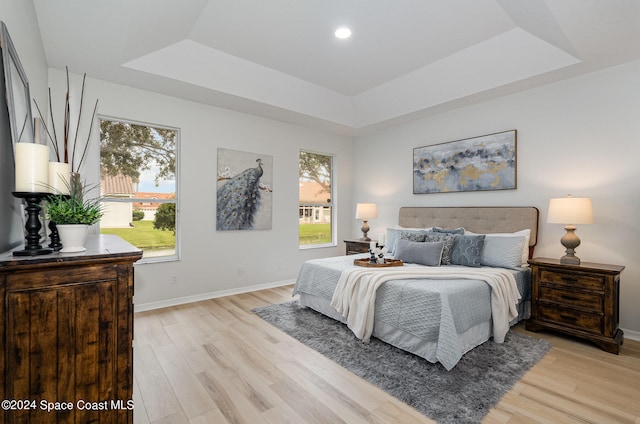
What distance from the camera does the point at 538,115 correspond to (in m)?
3.62

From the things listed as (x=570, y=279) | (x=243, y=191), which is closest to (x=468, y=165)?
(x=570, y=279)

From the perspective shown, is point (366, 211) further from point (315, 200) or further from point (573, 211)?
point (573, 211)

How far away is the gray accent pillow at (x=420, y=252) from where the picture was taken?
3.42m

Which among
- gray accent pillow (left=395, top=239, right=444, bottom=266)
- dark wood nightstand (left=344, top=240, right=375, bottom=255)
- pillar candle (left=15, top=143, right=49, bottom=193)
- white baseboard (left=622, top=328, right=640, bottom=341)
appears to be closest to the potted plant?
pillar candle (left=15, top=143, right=49, bottom=193)

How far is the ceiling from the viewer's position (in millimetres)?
2551

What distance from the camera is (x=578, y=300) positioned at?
286cm

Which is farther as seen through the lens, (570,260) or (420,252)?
(420,252)

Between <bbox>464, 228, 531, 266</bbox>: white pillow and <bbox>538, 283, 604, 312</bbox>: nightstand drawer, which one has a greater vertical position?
<bbox>464, 228, 531, 266</bbox>: white pillow

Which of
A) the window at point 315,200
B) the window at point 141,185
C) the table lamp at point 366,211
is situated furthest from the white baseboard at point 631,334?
the window at point 141,185

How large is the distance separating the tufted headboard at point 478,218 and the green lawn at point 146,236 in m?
3.34

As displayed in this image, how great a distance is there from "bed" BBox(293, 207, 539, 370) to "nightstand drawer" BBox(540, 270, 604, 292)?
24 cm

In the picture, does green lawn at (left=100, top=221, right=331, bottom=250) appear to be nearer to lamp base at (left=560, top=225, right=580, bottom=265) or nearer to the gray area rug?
the gray area rug

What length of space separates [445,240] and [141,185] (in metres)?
3.66

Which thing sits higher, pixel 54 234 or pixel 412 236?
pixel 54 234
